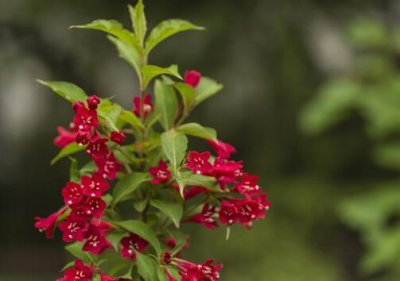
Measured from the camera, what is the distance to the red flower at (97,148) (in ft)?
4.55

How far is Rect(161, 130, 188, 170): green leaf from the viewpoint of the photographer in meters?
1.41

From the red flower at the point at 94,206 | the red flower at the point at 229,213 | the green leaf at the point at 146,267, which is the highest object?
the red flower at the point at 229,213

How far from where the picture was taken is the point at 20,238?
702 centimetres

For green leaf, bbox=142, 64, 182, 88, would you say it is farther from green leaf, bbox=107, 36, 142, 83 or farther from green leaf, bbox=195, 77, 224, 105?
green leaf, bbox=195, 77, 224, 105

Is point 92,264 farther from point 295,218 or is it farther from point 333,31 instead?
point 333,31

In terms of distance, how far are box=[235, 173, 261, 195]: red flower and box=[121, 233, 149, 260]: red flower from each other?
0.21 metres

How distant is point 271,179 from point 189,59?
1295mm

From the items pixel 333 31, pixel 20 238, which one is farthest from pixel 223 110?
pixel 20 238

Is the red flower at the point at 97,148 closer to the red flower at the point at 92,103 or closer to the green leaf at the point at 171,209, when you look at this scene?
the red flower at the point at 92,103

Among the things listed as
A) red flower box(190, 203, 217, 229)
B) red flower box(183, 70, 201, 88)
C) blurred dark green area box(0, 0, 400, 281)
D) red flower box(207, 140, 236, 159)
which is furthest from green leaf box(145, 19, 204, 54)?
blurred dark green area box(0, 0, 400, 281)

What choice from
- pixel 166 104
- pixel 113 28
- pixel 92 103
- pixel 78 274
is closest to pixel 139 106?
pixel 166 104

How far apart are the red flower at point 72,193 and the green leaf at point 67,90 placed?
0.60ft

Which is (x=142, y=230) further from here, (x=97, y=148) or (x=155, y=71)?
(x=155, y=71)

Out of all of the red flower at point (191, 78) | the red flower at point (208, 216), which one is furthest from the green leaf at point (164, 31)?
the red flower at point (208, 216)
